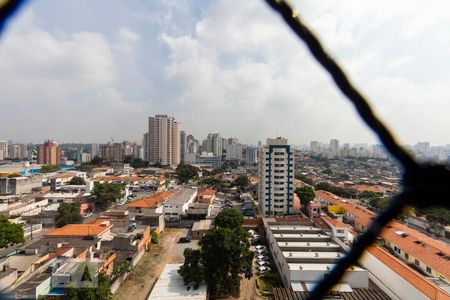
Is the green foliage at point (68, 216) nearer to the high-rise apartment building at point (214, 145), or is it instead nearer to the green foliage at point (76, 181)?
the green foliage at point (76, 181)

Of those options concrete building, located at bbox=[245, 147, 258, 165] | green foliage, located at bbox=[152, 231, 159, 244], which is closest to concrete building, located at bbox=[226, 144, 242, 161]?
concrete building, located at bbox=[245, 147, 258, 165]

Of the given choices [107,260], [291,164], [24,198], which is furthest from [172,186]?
[107,260]

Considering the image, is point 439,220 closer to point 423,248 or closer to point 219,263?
point 423,248

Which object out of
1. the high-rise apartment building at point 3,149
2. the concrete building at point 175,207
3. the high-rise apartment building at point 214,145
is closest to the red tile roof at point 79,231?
the concrete building at point 175,207

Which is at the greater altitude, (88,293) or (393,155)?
(393,155)

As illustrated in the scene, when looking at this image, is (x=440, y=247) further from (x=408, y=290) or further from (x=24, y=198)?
(x=24, y=198)

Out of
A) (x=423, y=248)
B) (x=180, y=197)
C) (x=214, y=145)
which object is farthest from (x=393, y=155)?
(x=214, y=145)

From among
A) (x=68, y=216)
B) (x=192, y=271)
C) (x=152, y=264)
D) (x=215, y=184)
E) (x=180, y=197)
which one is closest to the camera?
(x=192, y=271)
